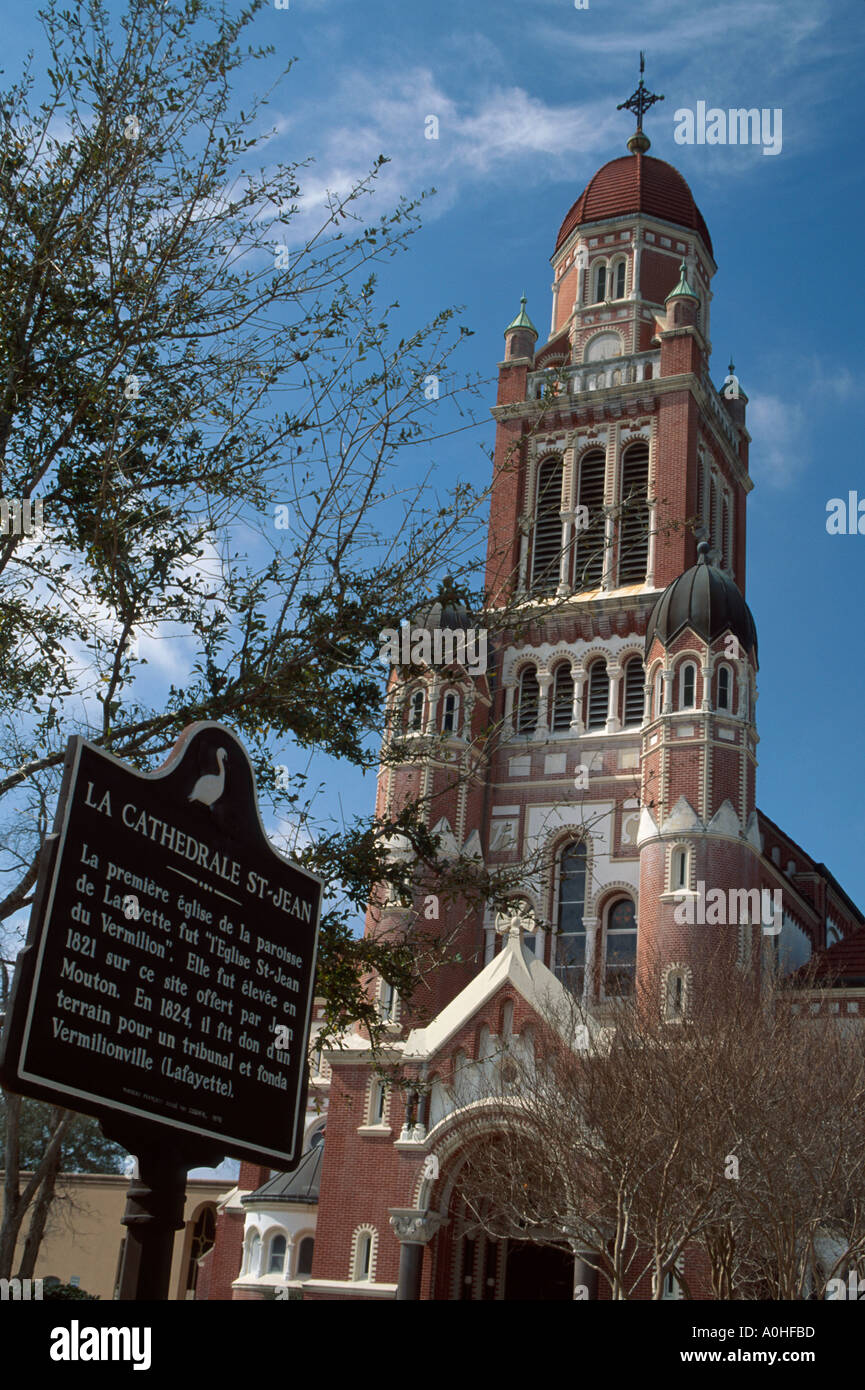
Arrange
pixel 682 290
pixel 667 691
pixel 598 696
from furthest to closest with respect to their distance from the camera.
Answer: pixel 682 290 → pixel 598 696 → pixel 667 691

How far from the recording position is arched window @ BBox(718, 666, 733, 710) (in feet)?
132

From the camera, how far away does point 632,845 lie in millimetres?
41156

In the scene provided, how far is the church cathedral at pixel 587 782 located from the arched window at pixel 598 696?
7cm

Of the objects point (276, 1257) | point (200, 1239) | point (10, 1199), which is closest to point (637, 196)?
point (276, 1257)

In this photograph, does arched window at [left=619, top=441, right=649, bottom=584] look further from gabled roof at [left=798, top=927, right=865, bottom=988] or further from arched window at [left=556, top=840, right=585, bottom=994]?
gabled roof at [left=798, top=927, right=865, bottom=988]

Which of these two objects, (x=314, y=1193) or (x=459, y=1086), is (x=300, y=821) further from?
(x=314, y=1193)

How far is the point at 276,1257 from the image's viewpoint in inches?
1543

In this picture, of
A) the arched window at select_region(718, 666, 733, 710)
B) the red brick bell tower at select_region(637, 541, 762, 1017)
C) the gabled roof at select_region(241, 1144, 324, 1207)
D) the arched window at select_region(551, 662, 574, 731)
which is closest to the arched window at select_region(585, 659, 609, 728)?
the arched window at select_region(551, 662, 574, 731)

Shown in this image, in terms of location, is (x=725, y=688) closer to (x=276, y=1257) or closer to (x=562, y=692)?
(x=562, y=692)

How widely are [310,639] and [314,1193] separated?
98.8ft

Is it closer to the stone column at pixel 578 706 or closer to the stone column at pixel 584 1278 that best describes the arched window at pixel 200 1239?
the stone column at pixel 578 706

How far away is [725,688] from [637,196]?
23.8 metres

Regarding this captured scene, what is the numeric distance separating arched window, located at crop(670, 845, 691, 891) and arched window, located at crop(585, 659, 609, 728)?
6.47 meters
